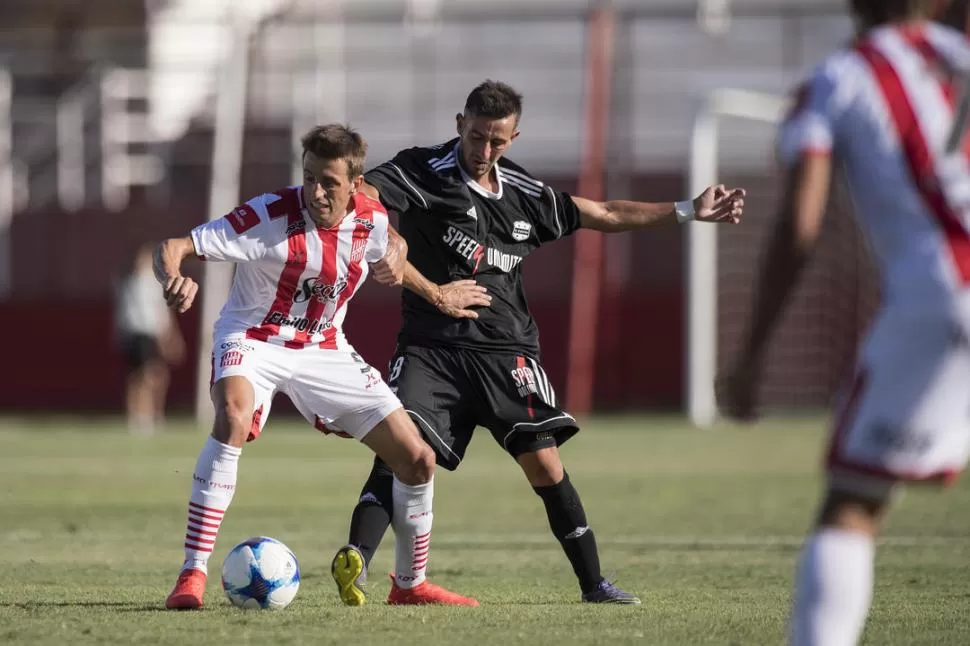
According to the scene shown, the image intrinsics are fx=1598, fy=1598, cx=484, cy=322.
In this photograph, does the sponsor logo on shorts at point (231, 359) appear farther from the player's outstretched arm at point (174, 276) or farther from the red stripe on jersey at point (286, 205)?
the red stripe on jersey at point (286, 205)

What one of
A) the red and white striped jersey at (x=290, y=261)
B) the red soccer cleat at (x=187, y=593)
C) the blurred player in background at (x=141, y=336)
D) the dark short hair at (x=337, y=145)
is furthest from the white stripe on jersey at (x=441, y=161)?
the blurred player in background at (x=141, y=336)

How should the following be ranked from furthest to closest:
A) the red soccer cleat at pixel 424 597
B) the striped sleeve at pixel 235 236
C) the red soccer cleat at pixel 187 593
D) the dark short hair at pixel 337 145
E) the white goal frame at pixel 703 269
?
the white goal frame at pixel 703 269 < the red soccer cleat at pixel 424 597 < the striped sleeve at pixel 235 236 < the dark short hair at pixel 337 145 < the red soccer cleat at pixel 187 593

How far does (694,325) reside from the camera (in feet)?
72.0

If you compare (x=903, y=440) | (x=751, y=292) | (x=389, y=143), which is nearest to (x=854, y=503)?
(x=903, y=440)

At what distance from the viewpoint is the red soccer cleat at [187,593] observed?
21.4ft

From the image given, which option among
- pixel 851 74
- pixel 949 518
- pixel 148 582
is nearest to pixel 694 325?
pixel 949 518

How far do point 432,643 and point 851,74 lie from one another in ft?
8.65

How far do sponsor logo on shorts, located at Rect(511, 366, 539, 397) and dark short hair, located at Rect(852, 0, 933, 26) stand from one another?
10.6ft

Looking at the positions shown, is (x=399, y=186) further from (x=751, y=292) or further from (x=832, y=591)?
(x=751, y=292)

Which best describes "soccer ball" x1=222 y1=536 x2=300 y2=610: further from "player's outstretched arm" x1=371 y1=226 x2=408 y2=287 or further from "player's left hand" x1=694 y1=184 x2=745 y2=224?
"player's left hand" x1=694 y1=184 x2=745 y2=224

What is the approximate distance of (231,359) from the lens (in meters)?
6.77

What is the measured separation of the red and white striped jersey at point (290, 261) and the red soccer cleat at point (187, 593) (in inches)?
41.6

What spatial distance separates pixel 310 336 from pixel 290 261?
35cm

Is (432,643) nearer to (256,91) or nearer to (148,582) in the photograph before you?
(148,582)
